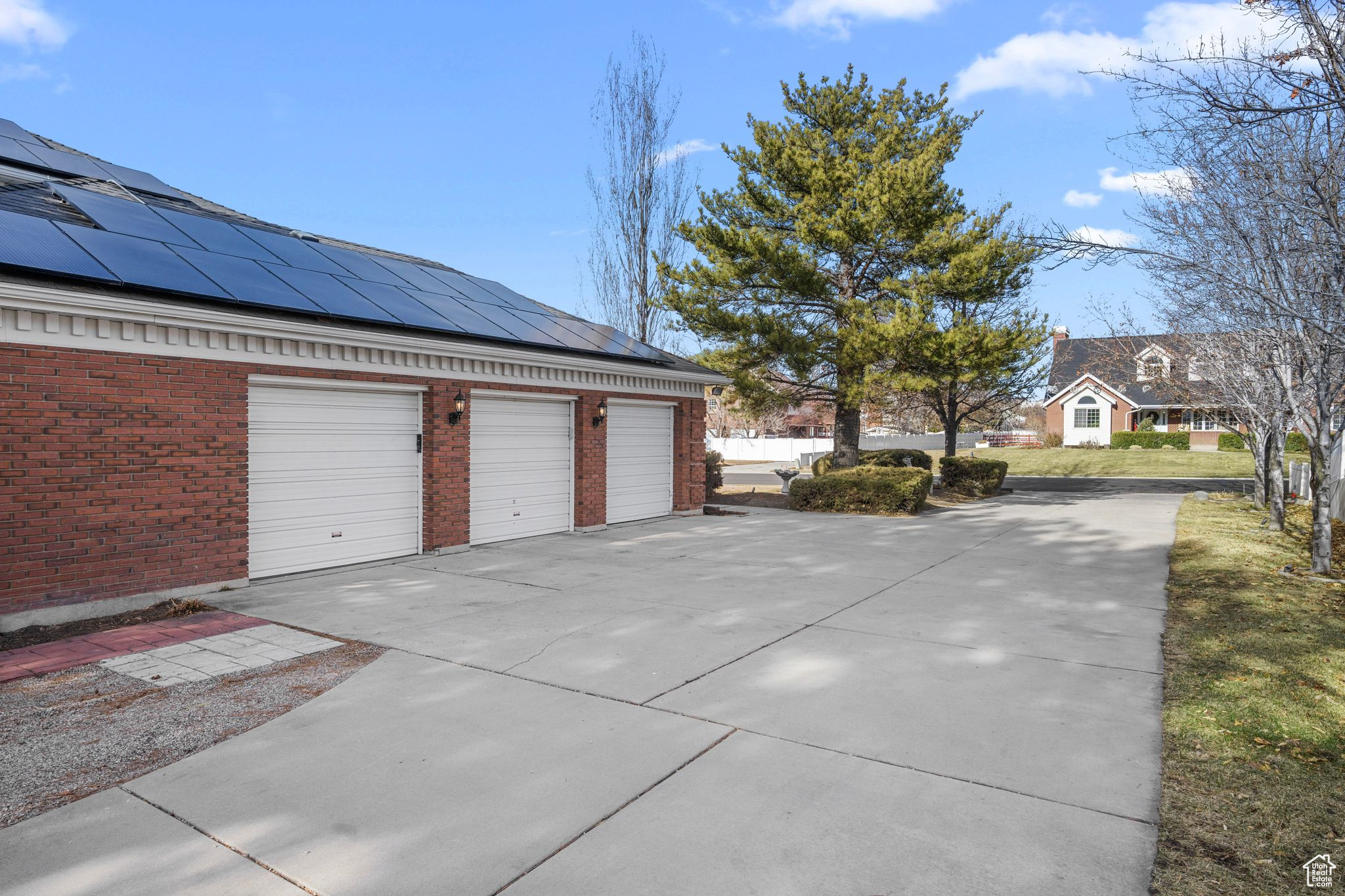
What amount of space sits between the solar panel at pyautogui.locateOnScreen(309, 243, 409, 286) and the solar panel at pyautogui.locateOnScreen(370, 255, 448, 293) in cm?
18

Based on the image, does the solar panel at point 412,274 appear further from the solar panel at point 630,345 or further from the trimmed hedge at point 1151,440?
the trimmed hedge at point 1151,440

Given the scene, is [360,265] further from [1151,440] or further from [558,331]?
[1151,440]

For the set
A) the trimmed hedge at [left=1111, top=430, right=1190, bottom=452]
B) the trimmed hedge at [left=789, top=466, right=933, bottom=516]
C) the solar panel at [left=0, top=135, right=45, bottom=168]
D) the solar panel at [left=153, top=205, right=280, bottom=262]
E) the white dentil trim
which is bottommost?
the trimmed hedge at [left=789, top=466, right=933, bottom=516]

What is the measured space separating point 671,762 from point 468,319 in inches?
328

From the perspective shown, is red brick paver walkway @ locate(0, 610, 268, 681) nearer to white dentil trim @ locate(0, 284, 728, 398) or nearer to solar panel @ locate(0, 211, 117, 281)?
white dentil trim @ locate(0, 284, 728, 398)

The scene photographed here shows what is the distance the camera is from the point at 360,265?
36.1 ft

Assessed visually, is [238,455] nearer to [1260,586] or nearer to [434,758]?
[434,758]

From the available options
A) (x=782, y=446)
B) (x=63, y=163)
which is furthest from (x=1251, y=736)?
(x=782, y=446)

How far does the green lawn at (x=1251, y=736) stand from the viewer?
9.39 feet

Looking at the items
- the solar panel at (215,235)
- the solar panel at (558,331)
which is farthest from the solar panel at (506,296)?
the solar panel at (215,235)

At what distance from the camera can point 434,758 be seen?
12.2ft

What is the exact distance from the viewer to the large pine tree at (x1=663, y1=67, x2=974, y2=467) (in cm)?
A: 1612

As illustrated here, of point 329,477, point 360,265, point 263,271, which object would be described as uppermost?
point 360,265

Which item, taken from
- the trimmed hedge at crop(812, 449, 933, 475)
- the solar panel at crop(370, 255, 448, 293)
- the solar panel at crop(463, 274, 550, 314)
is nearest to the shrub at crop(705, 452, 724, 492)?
the trimmed hedge at crop(812, 449, 933, 475)
